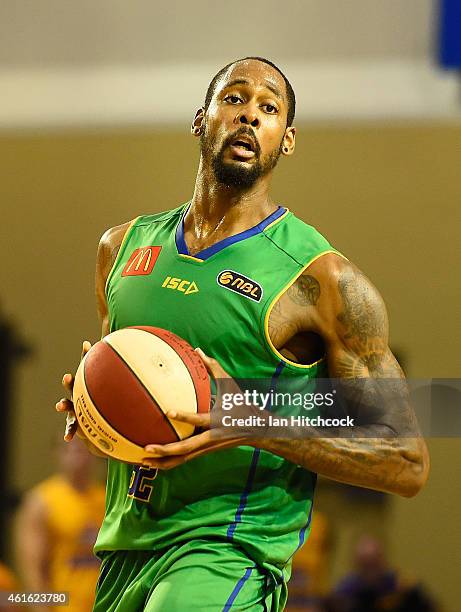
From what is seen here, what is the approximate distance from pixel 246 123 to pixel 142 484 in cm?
77

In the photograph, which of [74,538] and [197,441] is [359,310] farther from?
[74,538]

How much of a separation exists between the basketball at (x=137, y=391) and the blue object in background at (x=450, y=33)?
2.60 meters

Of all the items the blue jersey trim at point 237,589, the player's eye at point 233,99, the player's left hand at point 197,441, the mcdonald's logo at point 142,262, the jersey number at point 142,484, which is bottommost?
the blue jersey trim at point 237,589

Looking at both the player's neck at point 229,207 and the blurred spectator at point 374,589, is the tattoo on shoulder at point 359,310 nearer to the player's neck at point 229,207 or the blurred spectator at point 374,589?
the player's neck at point 229,207

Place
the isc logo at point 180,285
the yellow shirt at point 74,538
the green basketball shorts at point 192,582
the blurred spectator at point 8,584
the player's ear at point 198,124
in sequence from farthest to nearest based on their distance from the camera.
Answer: the yellow shirt at point 74,538 < the blurred spectator at point 8,584 < the player's ear at point 198,124 < the isc logo at point 180,285 < the green basketball shorts at point 192,582

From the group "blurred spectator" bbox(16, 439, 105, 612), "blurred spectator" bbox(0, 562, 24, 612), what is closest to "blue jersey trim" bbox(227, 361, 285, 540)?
"blurred spectator" bbox(0, 562, 24, 612)

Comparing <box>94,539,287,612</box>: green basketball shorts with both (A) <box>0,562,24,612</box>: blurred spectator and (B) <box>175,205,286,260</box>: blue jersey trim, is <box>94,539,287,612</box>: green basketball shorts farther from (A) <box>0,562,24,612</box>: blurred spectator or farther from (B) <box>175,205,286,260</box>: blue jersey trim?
(A) <box>0,562,24,612</box>: blurred spectator

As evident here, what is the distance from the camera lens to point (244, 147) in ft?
7.73

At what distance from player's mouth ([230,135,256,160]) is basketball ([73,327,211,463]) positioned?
48 centimetres

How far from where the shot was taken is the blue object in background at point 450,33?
4.25 m

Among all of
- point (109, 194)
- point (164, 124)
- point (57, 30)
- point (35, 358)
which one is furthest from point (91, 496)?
point (57, 30)

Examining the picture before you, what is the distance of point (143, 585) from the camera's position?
7.10 feet

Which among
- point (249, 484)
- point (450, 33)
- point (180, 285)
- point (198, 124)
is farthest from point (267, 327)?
point (450, 33)

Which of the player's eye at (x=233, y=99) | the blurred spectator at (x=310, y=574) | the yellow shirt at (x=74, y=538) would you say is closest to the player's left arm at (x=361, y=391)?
the player's eye at (x=233, y=99)
